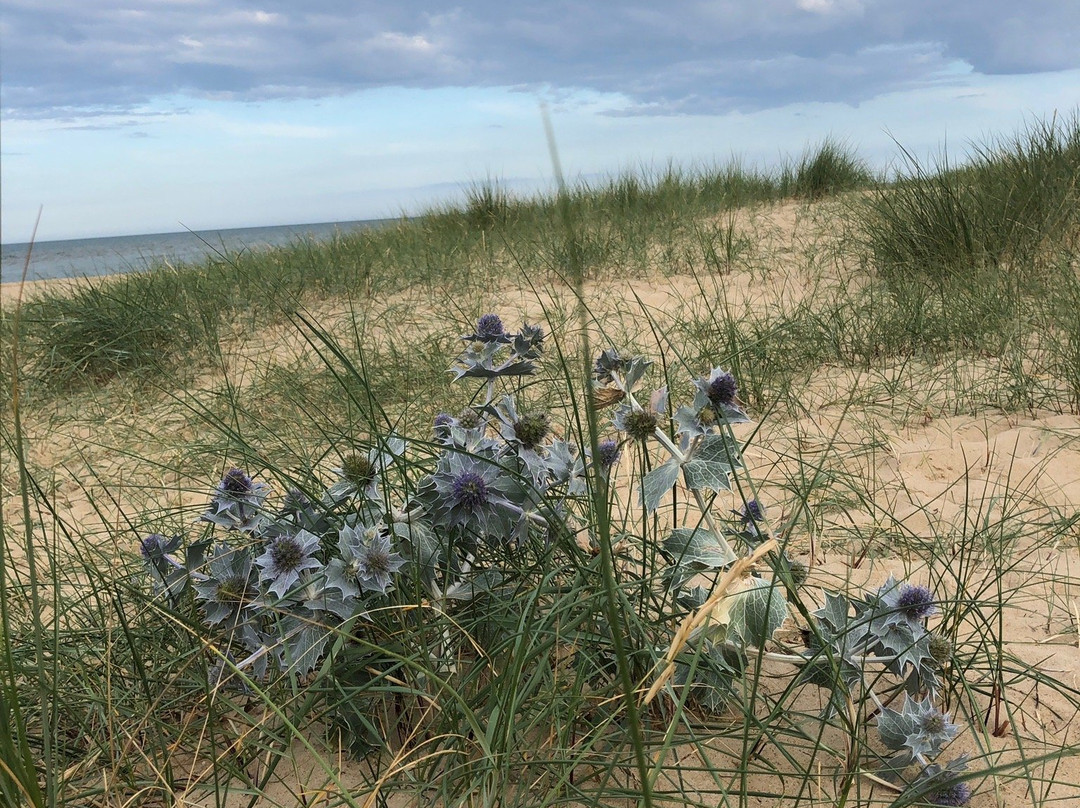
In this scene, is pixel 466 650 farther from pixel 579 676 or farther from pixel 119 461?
pixel 119 461

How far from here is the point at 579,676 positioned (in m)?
1.11

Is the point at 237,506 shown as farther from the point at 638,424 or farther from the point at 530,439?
the point at 638,424

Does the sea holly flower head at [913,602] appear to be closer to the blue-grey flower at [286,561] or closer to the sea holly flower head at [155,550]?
the blue-grey flower at [286,561]

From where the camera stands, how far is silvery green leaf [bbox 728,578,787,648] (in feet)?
3.67

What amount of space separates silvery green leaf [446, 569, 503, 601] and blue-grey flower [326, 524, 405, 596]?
115 mm

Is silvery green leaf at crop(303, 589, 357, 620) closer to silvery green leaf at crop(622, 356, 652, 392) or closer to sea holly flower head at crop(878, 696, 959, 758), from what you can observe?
silvery green leaf at crop(622, 356, 652, 392)

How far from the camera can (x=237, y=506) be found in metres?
1.44

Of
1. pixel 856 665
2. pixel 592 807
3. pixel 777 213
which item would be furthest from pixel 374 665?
pixel 777 213


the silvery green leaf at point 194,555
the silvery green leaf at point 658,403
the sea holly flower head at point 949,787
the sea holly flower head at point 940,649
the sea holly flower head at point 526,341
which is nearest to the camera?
the sea holly flower head at point 949,787

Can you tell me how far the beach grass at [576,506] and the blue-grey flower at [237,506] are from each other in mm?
49

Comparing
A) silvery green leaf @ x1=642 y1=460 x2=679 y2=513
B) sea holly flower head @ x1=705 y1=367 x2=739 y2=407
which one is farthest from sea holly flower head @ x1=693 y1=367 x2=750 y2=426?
silvery green leaf @ x1=642 y1=460 x2=679 y2=513

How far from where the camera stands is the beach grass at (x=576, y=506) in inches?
44.6

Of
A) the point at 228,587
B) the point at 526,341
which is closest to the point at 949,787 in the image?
the point at 526,341

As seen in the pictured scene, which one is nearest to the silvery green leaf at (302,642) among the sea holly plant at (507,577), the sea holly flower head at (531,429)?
the sea holly plant at (507,577)
